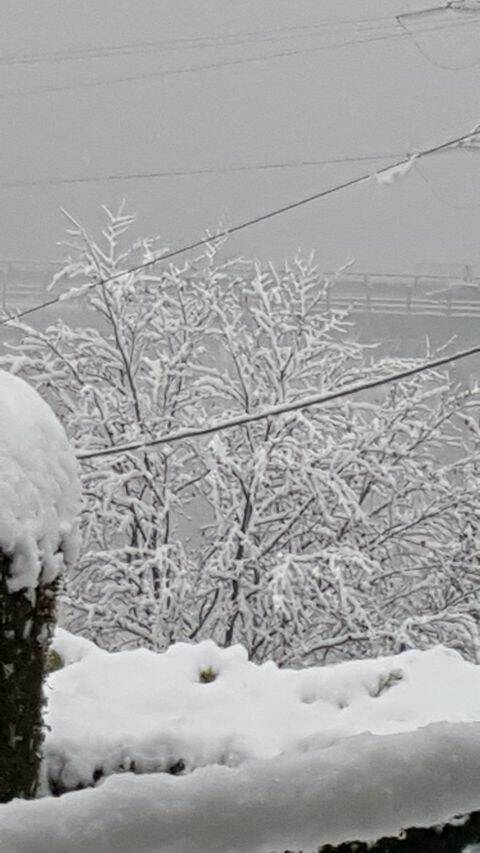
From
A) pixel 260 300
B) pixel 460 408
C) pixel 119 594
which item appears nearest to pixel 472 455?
pixel 460 408

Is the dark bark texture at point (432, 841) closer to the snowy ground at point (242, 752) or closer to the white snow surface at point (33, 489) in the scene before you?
the snowy ground at point (242, 752)

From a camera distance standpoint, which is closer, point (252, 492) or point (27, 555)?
point (27, 555)

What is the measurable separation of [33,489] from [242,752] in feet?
4.55

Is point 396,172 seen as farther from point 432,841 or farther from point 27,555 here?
point 432,841

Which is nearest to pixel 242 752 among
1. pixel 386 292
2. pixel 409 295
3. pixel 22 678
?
pixel 22 678

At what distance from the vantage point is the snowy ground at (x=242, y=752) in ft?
4.03

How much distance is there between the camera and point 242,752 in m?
3.75

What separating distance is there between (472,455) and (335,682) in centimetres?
926

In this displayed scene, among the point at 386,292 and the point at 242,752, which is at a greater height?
the point at 386,292

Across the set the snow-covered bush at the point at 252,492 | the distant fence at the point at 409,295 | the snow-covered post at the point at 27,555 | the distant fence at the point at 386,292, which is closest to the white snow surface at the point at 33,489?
Answer: the snow-covered post at the point at 27,555

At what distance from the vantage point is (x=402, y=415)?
12.9 m

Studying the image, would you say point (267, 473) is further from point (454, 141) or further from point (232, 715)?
point (232, 715)

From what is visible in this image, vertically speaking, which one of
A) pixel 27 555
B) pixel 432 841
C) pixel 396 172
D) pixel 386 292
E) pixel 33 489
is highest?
pixel 386 292

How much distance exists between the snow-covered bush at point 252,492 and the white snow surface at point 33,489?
7.38 m
